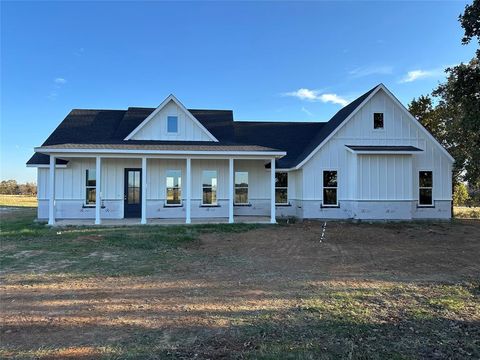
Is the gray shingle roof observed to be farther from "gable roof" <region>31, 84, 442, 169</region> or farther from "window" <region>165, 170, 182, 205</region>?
"window" <region>165, 170, 182, 205</region>

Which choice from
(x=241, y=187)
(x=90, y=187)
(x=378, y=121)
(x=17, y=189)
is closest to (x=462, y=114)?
(x=378, y=121)

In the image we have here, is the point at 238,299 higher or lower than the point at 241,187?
lower

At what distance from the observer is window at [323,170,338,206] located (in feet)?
59.5

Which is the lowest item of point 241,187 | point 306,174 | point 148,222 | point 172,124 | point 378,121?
point 148,222

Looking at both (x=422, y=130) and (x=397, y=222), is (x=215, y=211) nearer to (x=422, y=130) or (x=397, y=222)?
(x=397, y=222)

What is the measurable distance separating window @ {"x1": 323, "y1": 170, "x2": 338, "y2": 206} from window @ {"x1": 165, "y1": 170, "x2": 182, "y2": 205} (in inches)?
281

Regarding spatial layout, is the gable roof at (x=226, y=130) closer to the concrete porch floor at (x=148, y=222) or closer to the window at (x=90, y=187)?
the window at (x=90, y=187)

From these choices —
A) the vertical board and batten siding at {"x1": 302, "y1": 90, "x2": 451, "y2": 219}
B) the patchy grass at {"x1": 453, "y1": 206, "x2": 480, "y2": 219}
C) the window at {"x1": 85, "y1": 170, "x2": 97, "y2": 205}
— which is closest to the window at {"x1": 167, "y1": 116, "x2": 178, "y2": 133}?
the window at {"x1": 85, "y1": 170, "x2": 97, "y2": 205}

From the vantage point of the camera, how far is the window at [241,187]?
19328 millimetres

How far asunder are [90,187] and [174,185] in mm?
4014

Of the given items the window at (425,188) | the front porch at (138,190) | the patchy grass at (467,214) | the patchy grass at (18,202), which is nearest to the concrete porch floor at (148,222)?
the front porch at (138,190)

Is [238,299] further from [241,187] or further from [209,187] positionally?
[241,187]

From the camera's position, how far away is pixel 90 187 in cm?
1778

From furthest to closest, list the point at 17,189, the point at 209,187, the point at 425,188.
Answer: the point at 17,189 < the point at 209,187 < the point at 425,188
